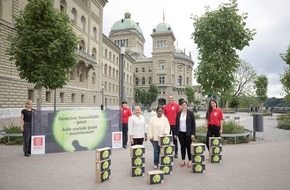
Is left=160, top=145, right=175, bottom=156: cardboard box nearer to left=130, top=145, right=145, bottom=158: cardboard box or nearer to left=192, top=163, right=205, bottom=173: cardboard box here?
left=130, top=145, right=145, bottom=158: cardboard box

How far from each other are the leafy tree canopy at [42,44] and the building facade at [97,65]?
8.09 feet

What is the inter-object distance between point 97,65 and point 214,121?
40.1 meters

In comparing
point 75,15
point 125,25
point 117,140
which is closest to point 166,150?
point 117,140

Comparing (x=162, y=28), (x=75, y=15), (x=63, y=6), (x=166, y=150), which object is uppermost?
(x=162, y=28)

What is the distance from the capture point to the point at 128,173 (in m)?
7.33

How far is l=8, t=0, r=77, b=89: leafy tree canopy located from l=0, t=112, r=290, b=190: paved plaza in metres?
8.48

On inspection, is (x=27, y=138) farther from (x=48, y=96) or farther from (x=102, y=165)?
(x=48, y=96)

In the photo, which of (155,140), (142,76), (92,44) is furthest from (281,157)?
(142,76)

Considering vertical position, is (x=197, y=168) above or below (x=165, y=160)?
below

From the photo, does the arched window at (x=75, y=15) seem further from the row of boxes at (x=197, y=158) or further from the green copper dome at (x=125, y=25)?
the green copper dome at (x=125, y=25)

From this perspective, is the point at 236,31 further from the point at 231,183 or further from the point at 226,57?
the point at 231,183

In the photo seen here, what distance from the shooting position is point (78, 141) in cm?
1091

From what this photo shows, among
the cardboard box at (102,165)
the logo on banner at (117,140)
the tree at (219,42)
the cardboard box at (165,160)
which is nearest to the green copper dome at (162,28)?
the tree at (219,42)

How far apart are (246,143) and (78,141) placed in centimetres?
850
